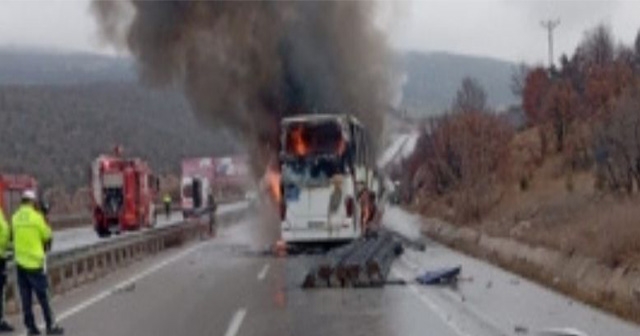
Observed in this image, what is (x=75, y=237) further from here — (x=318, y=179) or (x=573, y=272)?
(x=573, y=272)

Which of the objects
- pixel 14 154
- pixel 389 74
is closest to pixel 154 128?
pixel 14 154

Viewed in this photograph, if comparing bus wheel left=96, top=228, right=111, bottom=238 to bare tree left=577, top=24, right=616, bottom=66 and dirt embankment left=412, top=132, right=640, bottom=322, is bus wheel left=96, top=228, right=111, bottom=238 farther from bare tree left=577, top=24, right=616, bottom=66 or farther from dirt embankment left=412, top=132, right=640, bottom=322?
bare tree left=577, top=24, right=616, bottom=66

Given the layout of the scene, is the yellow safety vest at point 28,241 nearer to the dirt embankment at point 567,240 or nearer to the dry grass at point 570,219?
the dirt embankment at point 567,240

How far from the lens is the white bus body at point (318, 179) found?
1255 inches

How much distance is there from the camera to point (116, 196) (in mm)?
49594

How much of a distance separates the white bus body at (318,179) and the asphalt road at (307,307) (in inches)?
158

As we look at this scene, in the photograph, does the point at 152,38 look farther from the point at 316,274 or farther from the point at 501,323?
the point at 501,323

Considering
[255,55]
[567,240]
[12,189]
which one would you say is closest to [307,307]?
[567,240]

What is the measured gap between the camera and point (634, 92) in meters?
53.9

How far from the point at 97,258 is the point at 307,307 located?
36.2 ft

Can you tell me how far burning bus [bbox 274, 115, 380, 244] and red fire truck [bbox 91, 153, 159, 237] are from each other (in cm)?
1835

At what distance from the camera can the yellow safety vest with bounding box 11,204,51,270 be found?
16.3 meters

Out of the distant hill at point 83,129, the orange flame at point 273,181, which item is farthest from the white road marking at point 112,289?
the distant hill at point 83,129

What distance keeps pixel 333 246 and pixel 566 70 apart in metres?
71.4
